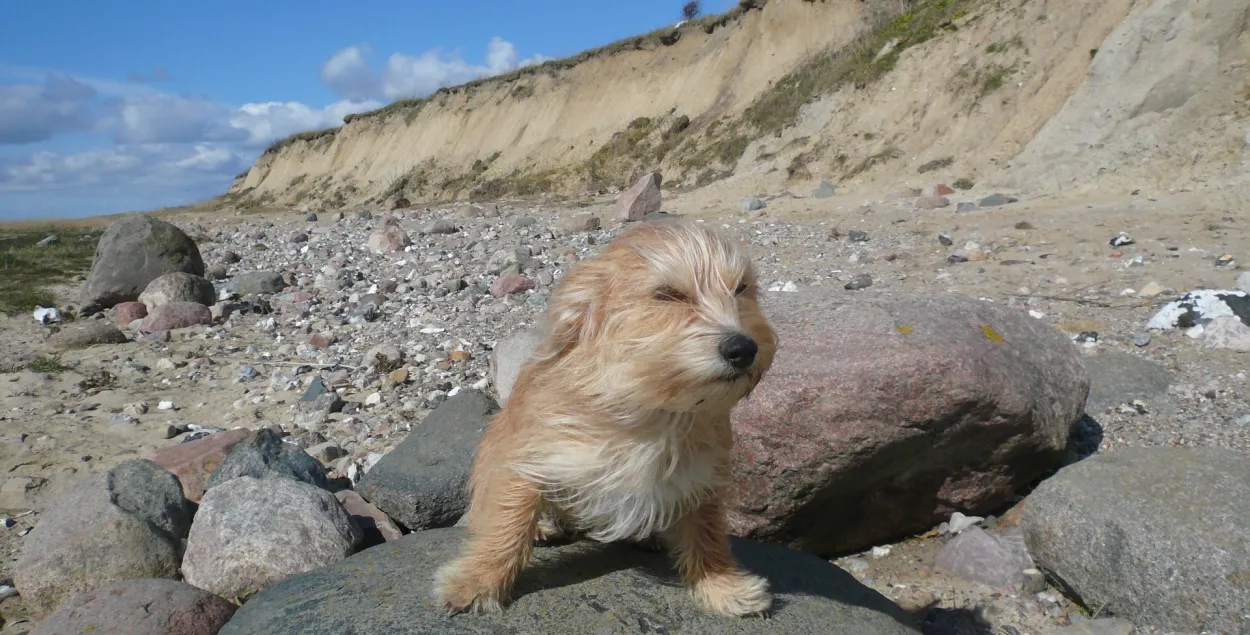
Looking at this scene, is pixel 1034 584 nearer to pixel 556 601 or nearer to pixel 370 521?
pixel 556 601

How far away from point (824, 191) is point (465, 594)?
17.3 metres

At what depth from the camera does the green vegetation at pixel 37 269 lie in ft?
48.3

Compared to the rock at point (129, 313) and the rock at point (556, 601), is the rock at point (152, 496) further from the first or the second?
the rock at point (129, 313)

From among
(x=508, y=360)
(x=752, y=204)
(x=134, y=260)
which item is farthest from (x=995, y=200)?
(x=134, y=260)

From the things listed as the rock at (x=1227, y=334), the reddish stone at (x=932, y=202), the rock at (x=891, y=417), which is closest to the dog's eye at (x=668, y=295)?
the rock at (x=891, y=417)

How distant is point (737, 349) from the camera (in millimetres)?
2848

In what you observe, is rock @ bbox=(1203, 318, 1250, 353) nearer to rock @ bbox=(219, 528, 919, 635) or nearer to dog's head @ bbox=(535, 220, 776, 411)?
rock @ bbox=(219, 528, 919, 635)

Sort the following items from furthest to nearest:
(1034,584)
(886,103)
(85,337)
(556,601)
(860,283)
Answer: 1. (886,103)
2. (85,337)
3. (860,283)
4. (1034,584)
5. (556,601)

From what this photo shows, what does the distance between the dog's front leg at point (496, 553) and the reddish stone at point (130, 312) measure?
39.6 feet

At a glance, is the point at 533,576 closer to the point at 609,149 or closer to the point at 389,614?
the point at 389,614

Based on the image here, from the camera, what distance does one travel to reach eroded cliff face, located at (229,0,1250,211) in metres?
15.0

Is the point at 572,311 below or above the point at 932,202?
above

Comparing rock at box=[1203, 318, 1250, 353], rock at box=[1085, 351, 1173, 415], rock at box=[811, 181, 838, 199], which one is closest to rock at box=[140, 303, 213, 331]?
rock at box=[1085, 351, 1173, 415]

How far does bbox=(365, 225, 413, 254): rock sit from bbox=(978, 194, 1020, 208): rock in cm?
1216
